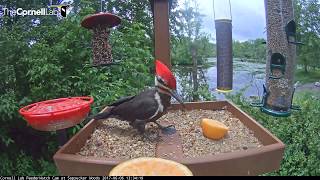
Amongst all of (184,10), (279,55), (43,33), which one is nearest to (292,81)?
(279,55)

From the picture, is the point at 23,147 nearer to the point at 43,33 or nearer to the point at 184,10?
the point at 43,33

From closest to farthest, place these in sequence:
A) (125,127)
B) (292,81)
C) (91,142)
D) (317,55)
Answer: (91,142) → (125,127) → (292,81) → (317,55)

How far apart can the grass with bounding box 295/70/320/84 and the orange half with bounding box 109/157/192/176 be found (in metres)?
12.8

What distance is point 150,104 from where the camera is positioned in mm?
2377

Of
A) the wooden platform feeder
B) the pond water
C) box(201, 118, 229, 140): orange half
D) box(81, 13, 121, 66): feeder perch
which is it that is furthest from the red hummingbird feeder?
the pond water

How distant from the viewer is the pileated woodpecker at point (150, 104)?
2301 mm

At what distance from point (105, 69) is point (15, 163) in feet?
5.33

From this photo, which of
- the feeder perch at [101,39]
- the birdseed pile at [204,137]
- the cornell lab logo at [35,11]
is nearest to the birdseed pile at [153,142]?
the birdseed pile at [204,137]

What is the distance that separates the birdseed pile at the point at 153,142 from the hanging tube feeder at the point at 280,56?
0.45m

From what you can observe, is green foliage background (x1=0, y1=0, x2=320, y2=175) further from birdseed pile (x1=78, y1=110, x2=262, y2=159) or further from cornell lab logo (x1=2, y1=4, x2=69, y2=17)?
birdseed pile (x1=78, y1=110, x2=262, y2=159)

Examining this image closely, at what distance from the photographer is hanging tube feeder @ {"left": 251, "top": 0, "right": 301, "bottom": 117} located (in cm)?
303

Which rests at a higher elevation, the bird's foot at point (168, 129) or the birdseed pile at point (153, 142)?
the bird's foot at point (168, 129)

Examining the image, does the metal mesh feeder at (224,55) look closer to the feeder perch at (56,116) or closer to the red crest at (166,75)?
the red crest at (166,75)

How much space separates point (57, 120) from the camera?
82.9 inches
